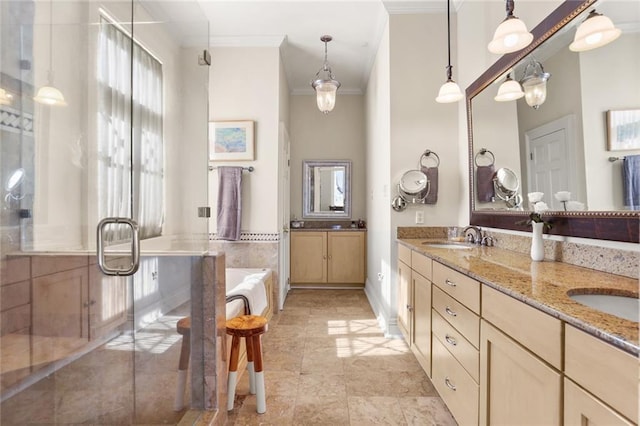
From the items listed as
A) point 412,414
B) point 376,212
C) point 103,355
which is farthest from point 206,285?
point 376,212

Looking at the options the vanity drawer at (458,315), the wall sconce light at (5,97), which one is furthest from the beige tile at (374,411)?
the wall sconce light at (5,97)

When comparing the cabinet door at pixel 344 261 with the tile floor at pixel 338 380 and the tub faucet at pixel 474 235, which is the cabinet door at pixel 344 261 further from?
the tub faucet at pixel 474 235

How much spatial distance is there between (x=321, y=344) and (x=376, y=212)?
1596mm

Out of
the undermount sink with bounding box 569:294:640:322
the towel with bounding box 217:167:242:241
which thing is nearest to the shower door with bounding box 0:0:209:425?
the towel with bounding box 217:167:242:241

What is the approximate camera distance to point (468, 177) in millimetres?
2680

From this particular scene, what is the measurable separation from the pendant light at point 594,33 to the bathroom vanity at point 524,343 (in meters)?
0.96

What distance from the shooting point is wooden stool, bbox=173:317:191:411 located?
1.58m

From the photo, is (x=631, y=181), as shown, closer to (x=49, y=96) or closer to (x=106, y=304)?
(x=106, y=304)

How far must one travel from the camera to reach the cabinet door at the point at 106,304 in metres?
→ 1.71

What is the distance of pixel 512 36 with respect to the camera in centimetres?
167

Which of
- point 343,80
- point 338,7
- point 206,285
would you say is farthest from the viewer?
point 343,80

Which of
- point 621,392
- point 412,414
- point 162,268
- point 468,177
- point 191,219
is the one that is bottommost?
point 412,414

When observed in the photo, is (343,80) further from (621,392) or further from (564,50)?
(621,392)

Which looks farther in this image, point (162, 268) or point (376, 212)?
point (376, 212)
